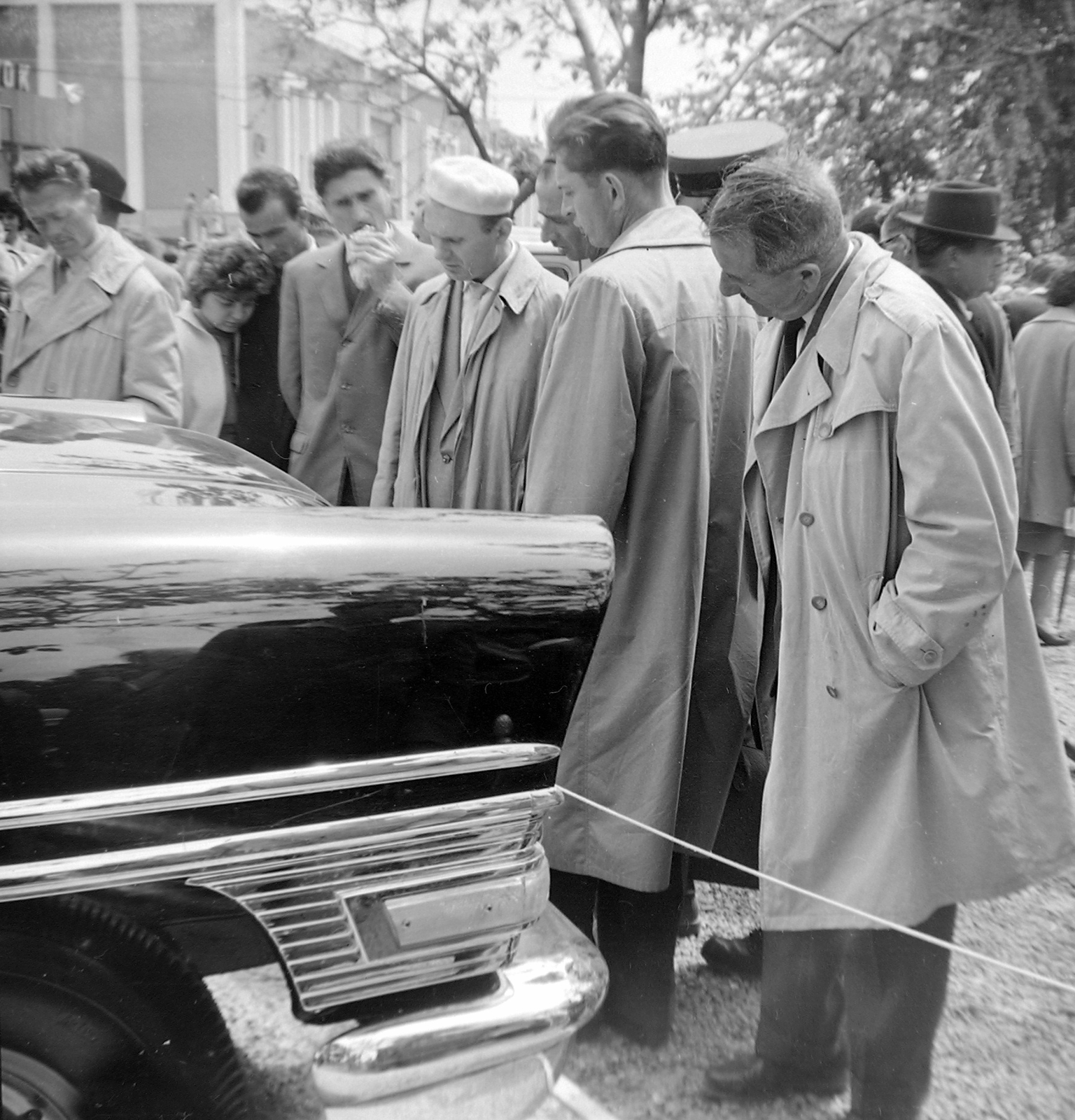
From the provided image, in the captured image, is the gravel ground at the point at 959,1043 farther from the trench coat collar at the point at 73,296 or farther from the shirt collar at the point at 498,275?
the trench coat collar at the point at 73,296

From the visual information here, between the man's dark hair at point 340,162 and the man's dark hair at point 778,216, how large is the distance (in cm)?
203

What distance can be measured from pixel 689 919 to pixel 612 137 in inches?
71.0

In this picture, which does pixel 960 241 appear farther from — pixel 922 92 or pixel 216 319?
pixel 922 92

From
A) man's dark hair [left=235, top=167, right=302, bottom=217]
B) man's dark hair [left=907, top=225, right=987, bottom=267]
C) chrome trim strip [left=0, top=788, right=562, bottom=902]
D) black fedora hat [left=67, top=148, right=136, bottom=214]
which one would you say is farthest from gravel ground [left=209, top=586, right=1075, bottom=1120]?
black fedora hat [left=67, top=148, right=136, bottom=214]

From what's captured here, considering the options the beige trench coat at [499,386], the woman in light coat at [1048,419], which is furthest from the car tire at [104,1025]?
the woman in light coat at [1048,419]

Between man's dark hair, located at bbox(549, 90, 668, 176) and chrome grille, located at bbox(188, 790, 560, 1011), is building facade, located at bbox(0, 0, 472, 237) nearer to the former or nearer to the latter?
man's dark hair, located at bbox(549, 90, 668, 176)

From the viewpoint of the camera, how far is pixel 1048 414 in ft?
17.2

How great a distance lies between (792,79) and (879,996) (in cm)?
1101

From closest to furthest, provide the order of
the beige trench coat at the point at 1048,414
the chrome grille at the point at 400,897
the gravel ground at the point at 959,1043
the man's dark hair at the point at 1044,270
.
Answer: the chrome grille at the point at 400,897, the gravel ground at the point at 959,1043, the beige trench coat at the point at 1048,414, the man's dark hair at the point at 1044,270

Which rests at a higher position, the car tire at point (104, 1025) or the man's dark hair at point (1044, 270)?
the man's dark hair at point (1044, 270)

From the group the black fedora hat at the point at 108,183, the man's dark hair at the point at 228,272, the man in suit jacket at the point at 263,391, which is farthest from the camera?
the black fedora hat at the point at 108,183

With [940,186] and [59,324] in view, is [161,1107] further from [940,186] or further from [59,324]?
[940,186]

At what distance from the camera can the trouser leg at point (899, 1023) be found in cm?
206

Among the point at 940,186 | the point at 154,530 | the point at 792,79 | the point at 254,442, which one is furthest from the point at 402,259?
the point at 792,79
